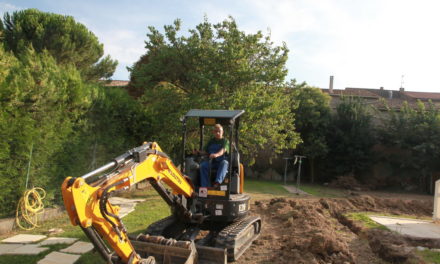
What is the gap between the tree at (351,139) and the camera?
21031 mm

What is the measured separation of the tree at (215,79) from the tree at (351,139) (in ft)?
33.0

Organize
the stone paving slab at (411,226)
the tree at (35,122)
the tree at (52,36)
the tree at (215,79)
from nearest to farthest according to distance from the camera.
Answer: the tree at (35,122)
the stone paving slab at (411,226)
the tree at (215,79)
the tree at (52,36)

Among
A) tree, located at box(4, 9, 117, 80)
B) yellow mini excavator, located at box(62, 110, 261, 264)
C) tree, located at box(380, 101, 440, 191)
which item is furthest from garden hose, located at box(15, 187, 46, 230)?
tree, located at box(380, 101, 440, 191)

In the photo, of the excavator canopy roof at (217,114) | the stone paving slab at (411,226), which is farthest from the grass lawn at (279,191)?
the excavator canopy roof at (217,114)

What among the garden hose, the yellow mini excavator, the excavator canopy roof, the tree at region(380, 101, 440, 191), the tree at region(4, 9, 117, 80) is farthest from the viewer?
the tree at region(380, 101, 440, 191)

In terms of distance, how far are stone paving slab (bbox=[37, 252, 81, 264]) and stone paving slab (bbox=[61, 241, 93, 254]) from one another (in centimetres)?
17

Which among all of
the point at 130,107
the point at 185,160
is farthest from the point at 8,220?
the point at 130,107

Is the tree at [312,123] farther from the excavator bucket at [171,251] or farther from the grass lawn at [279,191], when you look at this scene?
the excavator bucket at [171,251]

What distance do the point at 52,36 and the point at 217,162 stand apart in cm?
1441

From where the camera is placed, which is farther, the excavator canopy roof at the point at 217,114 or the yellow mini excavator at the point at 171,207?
the excavator canopy roof at the point at 217,114

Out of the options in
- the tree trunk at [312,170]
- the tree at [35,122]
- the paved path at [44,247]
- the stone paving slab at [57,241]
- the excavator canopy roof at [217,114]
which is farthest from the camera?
the tree trunk at [312,170]

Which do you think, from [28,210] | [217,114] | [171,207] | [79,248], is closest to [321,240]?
[171,207]

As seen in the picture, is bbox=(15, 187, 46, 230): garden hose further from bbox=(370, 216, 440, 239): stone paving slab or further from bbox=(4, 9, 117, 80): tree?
bbox=(4, 9, 117, 80): tree

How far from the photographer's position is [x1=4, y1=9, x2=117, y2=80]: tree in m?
16.6
